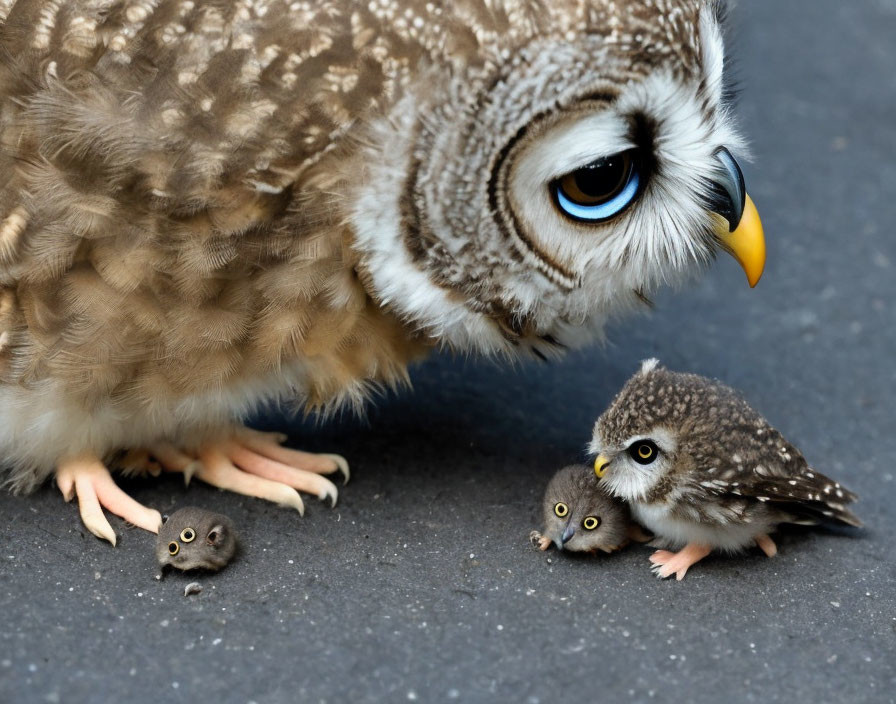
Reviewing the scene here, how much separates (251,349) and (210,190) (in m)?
0.33

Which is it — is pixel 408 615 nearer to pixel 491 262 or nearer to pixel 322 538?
pixel 322 538

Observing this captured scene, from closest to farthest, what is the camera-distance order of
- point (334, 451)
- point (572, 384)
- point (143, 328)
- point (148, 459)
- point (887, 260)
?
point (143, 328)
point (148, 459)
point (334, 451)
point (572, 384)
point (887, 260)

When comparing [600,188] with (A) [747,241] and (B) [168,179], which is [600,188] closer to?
(A) [747,241]

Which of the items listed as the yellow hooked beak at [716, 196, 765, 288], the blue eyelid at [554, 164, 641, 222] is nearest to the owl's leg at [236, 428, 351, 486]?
the blue eyelid at [554, 164, 641, 222]

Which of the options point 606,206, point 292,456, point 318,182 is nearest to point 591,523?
point 606,206

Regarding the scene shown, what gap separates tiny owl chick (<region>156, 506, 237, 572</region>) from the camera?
82.5 inches

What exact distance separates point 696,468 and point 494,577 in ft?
1.43

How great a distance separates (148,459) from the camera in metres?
2.44

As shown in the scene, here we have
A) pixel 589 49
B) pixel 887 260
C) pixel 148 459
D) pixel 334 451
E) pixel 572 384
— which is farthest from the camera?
pixel 887 260

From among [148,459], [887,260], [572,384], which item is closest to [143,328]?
[148,459]

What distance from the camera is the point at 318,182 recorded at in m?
1.98

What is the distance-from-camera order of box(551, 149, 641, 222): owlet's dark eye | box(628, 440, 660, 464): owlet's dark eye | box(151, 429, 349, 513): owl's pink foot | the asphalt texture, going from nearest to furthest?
the asphalt texture
box(551, 149, 641, 222): owlet's dark eye
box(628, 440, 660, 464): owlet's dark eye
box(151, 429, 349, 513): owl's pink foot

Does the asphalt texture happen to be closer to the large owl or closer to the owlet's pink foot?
the owlet's pink foot

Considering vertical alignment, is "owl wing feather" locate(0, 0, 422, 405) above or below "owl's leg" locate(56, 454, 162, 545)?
above
